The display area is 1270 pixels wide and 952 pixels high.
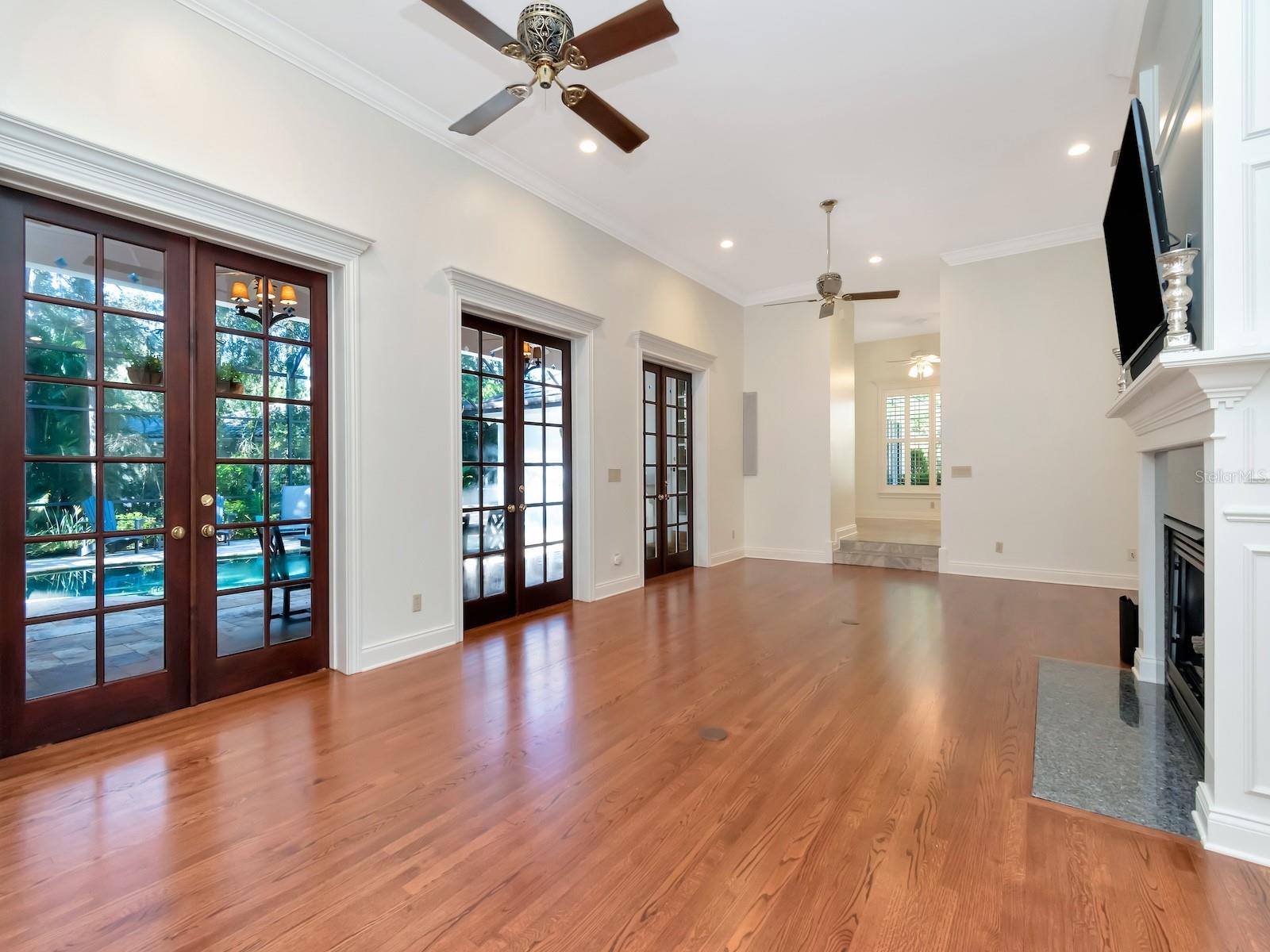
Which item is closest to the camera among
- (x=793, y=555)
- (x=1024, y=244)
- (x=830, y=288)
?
(x=830, y=288)

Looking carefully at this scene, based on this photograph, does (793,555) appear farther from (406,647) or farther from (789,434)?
(406,647)

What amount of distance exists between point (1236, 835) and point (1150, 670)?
70.8 inches

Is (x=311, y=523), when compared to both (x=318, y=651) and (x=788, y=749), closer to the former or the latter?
(x=318, y=651)

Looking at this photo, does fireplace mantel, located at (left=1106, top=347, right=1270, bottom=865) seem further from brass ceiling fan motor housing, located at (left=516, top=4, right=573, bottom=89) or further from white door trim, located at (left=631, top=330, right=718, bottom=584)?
white door trim, located at (left=631, top=330, right=718, bottom=584)

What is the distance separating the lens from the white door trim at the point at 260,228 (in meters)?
2.44

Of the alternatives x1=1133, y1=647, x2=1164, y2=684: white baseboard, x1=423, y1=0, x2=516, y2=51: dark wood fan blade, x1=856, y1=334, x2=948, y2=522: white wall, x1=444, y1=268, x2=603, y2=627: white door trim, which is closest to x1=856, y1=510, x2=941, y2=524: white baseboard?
x1=856, y1=334, x2=948, y2=522: white wall

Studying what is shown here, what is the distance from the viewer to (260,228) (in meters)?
3.11

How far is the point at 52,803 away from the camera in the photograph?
214 centimetres

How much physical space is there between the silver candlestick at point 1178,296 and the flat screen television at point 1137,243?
0.25 m

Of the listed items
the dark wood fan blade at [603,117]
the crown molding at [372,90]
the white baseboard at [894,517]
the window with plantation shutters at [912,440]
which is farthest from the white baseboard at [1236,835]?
the window with plantation shutters at [912,440]

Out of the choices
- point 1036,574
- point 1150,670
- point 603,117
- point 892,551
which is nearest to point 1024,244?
point 1036,574

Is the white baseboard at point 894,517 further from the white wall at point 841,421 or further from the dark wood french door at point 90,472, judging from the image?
the dark wood french door at point 90,472

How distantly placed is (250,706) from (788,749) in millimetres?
2616

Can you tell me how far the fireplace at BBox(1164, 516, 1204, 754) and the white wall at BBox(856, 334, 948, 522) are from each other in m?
7.64
